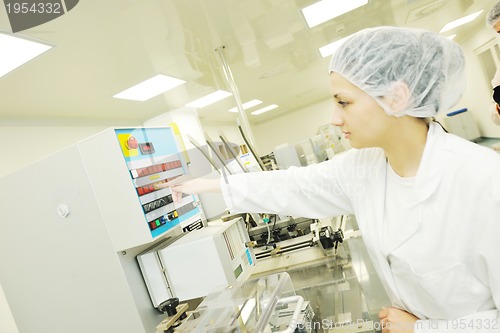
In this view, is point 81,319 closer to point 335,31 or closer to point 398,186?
point 398,186

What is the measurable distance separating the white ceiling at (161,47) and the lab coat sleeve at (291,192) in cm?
130

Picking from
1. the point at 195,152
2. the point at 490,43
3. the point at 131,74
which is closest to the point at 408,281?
the point at 195,152

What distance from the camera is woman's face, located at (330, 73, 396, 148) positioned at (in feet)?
3.01

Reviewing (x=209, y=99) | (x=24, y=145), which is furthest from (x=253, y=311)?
(x=209, y=99)

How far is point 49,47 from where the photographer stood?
192 cm

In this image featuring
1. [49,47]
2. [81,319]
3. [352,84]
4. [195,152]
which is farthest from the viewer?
[195,152]

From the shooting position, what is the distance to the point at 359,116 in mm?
929

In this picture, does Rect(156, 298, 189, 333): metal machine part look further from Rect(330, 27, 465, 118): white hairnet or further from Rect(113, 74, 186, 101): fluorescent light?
Rect(113, 74, 186, 101): fluorescent light

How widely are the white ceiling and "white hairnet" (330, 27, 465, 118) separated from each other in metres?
1.40

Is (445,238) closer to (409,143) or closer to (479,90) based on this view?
(409,143)

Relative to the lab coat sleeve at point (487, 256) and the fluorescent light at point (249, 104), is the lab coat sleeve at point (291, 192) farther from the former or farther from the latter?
the fluorescent light at point (249, 104)

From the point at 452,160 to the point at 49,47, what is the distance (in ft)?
7.26

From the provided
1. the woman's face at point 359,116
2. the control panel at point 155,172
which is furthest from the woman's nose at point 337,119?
the control panel at point 155,172

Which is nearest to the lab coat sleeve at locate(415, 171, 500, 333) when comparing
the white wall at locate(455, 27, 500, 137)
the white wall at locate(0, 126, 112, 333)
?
the white wall at locate(0, 126, 112, 333)
